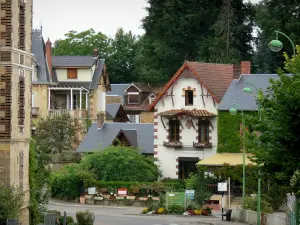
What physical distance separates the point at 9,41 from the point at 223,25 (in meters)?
65.5

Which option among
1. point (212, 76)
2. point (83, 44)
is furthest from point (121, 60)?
point (212, 76)

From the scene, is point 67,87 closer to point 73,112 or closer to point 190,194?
point 73,112

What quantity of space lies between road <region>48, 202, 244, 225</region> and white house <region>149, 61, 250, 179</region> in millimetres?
6599

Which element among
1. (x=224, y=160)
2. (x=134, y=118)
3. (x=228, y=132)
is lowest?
(x=224, y=160)

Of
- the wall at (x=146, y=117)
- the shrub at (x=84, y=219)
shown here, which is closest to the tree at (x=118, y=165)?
the shrub at (x=84, y=219)

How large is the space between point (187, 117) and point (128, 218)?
16.7 m

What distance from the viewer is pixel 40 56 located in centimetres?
9031

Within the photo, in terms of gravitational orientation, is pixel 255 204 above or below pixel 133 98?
below

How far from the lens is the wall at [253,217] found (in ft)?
148

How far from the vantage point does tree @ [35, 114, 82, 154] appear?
85000 mm

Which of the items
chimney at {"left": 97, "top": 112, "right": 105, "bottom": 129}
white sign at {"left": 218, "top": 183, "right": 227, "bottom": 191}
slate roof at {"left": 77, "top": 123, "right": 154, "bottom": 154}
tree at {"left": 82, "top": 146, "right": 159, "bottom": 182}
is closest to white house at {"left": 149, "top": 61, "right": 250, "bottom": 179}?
tree at {"left": 82, "top": 146, "right": 159, "bottom": 182}

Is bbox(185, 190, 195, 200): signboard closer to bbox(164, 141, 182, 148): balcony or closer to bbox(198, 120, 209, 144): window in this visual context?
bbox(198, 120, 209, 144): window

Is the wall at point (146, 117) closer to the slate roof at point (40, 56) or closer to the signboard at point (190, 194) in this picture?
the slate roof at point (40, 56)

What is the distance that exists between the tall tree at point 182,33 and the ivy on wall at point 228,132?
32814 mm
